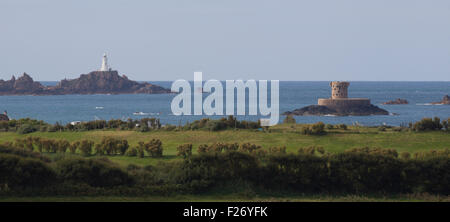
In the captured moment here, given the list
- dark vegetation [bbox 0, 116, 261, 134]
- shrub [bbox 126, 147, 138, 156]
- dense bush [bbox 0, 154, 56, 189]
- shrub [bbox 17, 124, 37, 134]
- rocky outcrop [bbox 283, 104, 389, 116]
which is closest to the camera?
dense bush [bbox 0, 154, 56, 189]

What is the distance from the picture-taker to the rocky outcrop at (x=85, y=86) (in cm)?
17550

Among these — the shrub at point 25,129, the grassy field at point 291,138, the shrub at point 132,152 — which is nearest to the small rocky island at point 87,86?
the shrub at point 25,129

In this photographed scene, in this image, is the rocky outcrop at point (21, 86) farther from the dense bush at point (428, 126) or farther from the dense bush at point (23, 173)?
the dense bush at point (23, 173)

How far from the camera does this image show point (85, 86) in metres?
182

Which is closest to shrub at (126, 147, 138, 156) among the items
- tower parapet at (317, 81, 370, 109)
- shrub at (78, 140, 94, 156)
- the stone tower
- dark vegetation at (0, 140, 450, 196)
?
shrub at (78, 140, 94, 156)

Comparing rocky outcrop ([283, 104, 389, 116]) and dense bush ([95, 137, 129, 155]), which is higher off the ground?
dense bush ([95, 137, 129, 155])

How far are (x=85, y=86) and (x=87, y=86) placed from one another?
3.65ft

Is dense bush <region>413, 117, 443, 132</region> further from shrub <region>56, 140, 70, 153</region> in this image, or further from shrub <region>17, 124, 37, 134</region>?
shrub <region>17, 124, 37, 134</region>

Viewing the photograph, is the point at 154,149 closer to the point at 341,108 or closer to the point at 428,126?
the point at 428,126

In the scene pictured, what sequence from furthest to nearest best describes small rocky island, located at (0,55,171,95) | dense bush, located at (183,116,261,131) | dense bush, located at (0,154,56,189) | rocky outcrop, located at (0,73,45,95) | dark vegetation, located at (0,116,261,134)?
1. small rocky island, located at (0,55,171,95)
2. rocky outcrop, located at (0,73,45,95)
3. dark vegetation, located at (0,116,261,134)
4. dense bush, located at (183,116,261,131)
5. dense bush, located at (0,154,56,189)

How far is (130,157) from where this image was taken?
2580 cm

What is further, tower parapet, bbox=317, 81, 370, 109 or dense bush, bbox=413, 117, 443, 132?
tower parapet, bbox=317, 81, 370, 109

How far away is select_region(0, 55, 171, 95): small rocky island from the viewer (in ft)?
575
